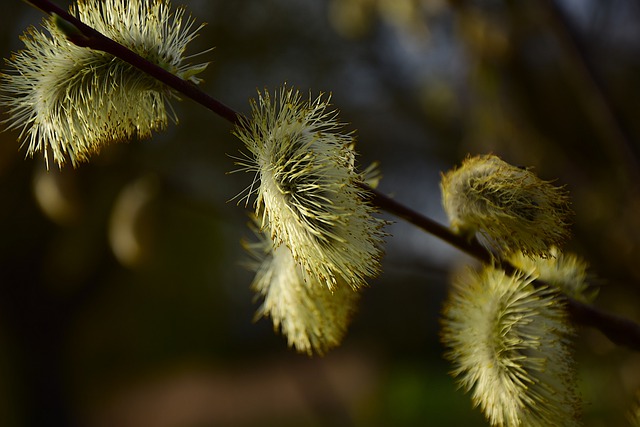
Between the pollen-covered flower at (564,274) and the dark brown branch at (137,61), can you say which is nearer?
the dark brown branch at (137,61)

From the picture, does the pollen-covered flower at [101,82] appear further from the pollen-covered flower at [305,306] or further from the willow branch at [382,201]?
the pollen-covered flower at [305,306]

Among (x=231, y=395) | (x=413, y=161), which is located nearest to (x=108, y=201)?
(x=413, y=161)

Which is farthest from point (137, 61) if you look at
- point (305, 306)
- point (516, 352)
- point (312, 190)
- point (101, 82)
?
point (516, 352)

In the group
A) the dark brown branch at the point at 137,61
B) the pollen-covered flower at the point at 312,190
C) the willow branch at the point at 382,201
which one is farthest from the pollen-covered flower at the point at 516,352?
the dark brown branch at the point at 137,61

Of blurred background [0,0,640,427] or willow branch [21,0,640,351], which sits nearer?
willow branch [21,0,640,351]

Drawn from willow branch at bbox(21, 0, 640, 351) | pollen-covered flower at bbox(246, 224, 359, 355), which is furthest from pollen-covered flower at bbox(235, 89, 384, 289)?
pollen-covered flower at bbox(246, 224, 359, 355)

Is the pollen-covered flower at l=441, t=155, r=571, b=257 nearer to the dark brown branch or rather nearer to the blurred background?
the blurred background
